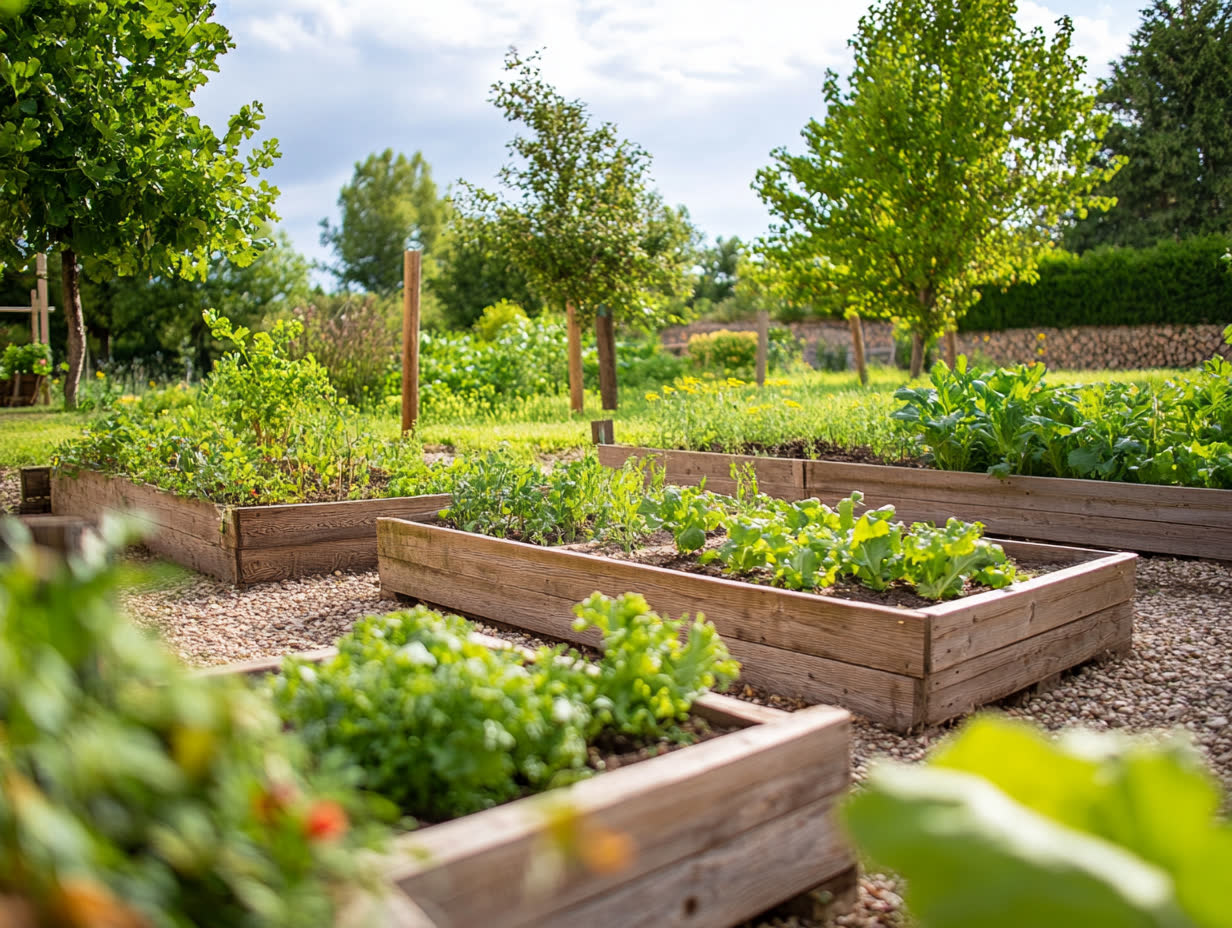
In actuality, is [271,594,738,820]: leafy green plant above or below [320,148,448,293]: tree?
below

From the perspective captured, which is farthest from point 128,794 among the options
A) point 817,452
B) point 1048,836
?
point 817,452

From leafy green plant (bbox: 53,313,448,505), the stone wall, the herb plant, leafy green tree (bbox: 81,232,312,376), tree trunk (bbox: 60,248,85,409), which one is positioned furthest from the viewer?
leafy green tree (bbox: 81,232,312,376)

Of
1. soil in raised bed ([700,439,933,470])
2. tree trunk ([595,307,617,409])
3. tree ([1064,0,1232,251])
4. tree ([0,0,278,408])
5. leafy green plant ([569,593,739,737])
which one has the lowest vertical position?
leafy green plant ([569,593,739,737])

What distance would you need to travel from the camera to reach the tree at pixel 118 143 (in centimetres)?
468

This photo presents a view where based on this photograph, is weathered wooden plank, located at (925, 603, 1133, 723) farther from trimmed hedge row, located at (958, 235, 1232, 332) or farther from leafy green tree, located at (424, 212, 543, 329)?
leafy green tree, located at (424, 212, 543, 329)

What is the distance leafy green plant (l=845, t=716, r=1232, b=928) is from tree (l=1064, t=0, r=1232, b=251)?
26138 millimetres

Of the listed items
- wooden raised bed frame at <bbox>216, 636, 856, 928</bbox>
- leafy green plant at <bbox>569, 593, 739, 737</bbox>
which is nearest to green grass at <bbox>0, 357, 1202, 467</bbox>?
leafy green plant at <bbox>569, 593, 739, 737</bbox>

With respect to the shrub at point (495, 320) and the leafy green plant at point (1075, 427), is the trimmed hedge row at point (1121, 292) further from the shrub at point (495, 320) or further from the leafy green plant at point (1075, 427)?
the leafy green plant at point (1075, 427)

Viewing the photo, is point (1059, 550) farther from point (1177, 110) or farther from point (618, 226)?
point (1177, 110)

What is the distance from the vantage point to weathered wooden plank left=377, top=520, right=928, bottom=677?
2859mm

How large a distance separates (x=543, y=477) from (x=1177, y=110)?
85.0 feet

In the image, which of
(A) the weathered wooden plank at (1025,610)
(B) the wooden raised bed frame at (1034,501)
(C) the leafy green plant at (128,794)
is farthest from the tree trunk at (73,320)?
(C) the leafy green plant at (128,794)

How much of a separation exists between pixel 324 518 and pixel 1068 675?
135 inches

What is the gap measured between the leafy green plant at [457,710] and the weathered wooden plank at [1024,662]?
46.4 inches
